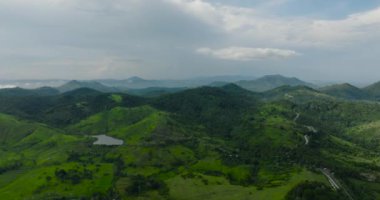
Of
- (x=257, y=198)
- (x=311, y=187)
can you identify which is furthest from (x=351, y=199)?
(x=257, y=198)

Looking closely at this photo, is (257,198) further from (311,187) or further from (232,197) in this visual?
(311,187)

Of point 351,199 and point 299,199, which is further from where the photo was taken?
point 351,199

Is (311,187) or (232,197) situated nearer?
(311,187)

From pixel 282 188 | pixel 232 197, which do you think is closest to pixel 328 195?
pixel 282 188

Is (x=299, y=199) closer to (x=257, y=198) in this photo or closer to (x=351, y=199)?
(x=257, y=198)

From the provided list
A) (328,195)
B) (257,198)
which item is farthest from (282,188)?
(328,195)

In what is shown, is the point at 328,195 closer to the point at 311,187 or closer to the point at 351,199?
the point at 311,187
